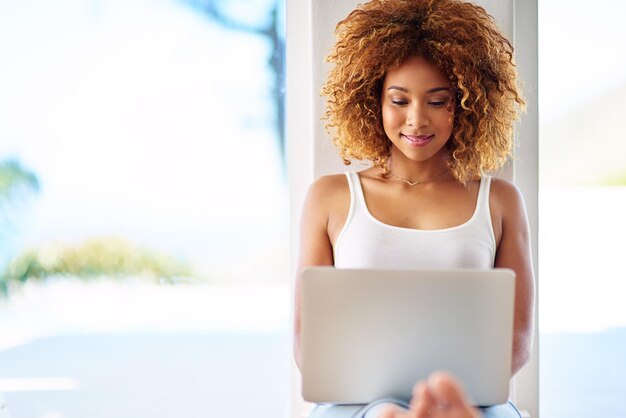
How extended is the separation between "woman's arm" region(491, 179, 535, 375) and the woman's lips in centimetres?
23

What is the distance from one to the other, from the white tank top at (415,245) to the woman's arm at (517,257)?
0.05m

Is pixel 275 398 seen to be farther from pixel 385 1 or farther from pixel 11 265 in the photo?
pixel 385 1

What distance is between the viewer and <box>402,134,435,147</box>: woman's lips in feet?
6.17

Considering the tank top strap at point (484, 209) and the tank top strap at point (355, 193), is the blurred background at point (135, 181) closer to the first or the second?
the tank top strap at point (355, 193)

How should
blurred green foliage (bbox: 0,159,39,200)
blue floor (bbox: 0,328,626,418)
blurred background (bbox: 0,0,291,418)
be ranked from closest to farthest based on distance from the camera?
blue floor (bbox: 0,328,626,418) → blurred background (bbox: 0,0,291,418) → blurred green foliage (bbox: 0,159,39,200)

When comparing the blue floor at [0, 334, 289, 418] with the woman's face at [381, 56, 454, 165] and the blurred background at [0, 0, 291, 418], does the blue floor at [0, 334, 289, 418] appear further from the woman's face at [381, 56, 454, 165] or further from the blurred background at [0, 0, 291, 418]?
the woman's face at [381, 56, 454, 165]

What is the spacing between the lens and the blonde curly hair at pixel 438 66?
1.91m

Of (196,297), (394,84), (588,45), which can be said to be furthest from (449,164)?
(196,297)

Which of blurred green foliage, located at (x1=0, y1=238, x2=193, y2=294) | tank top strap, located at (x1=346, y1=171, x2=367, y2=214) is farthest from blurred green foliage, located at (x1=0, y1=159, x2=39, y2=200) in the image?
tank top strap, located at (x1=346, y1=171, x2=367, y2=214)

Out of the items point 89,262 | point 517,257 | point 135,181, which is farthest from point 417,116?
point 89,262

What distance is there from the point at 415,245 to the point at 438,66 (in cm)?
44

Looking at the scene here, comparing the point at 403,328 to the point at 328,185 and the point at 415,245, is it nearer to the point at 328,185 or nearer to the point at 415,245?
the point at 415,245

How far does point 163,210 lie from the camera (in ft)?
14.1

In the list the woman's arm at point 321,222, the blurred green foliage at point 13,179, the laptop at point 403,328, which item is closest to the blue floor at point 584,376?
the woman's arm at point 321,222
